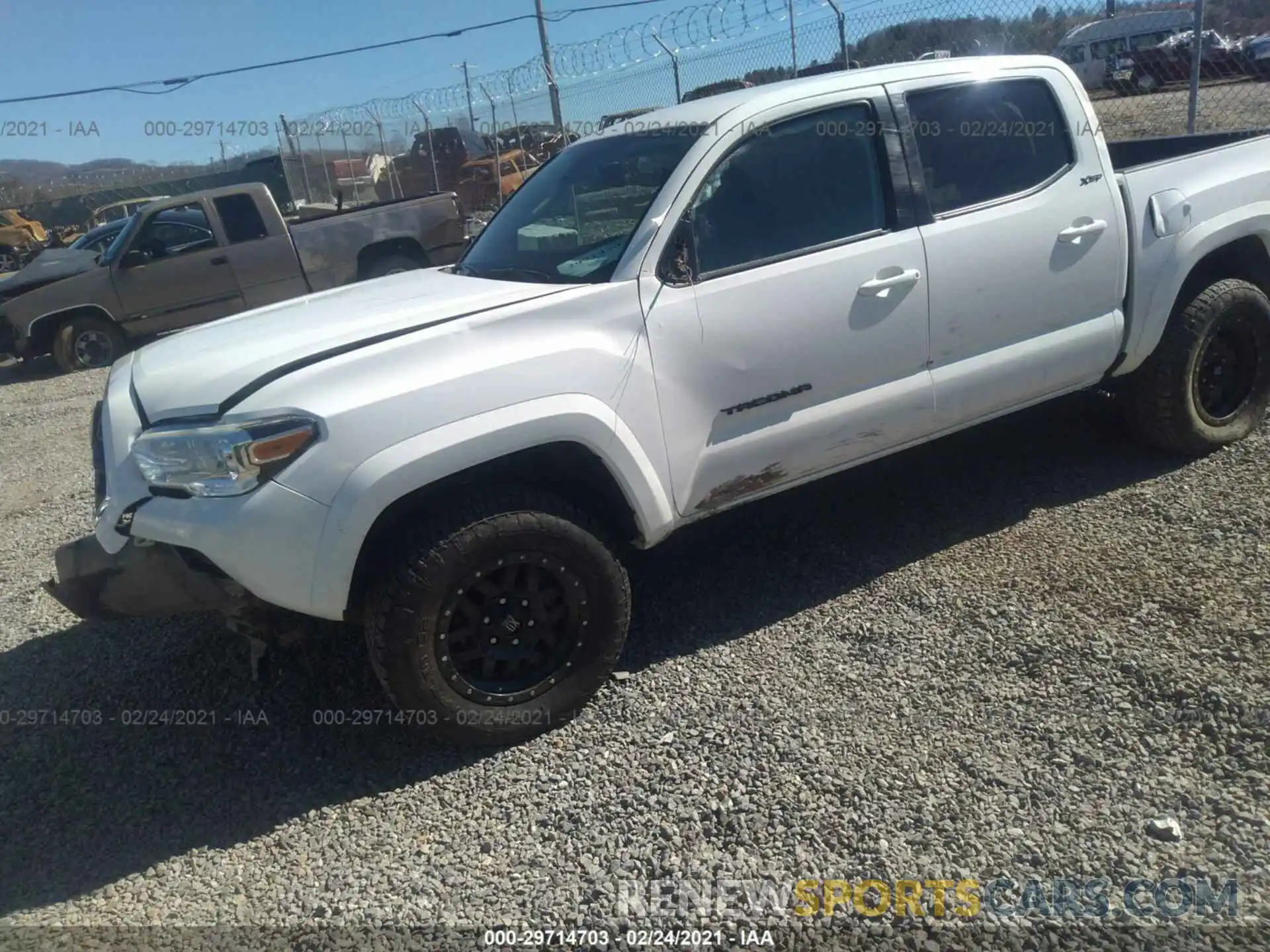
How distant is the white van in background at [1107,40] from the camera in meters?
14.3

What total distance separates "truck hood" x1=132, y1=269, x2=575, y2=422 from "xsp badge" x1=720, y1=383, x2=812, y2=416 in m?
0.69

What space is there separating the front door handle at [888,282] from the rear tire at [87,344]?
A: 1032 cm

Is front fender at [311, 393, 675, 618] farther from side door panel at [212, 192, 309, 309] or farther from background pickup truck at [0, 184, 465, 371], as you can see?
side door panel at [212, 192, 309, 309]

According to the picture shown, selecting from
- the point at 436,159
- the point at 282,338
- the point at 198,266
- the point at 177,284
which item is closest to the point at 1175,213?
the point at 282,338

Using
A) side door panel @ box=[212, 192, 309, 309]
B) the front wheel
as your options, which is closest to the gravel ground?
the front wheel

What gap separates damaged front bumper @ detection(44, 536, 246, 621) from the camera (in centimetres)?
285

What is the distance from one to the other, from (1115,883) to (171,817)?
2.63 metres

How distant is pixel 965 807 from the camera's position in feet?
8.63

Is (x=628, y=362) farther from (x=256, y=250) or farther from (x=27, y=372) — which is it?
(x=27, y=372)

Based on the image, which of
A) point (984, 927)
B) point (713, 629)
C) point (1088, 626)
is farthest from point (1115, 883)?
point (713, 629)

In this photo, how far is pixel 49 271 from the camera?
1133cm

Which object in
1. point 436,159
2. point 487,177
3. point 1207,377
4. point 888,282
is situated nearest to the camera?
point 888,282

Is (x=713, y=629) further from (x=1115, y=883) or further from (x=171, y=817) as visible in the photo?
(x=171, y=817)

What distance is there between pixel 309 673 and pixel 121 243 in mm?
9352
